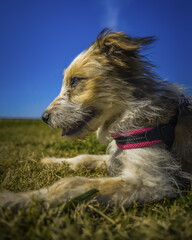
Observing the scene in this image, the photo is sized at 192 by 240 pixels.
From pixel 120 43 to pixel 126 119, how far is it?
114cm

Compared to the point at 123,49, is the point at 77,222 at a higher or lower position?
lower

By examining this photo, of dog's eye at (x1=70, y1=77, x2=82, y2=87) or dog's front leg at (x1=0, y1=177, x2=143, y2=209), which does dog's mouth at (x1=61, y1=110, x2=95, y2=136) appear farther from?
dog's front leg at (x1=0, y1=177, x2=143, y2=209)

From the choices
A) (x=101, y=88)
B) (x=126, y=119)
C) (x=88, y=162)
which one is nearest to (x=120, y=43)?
(x=101, y=88)

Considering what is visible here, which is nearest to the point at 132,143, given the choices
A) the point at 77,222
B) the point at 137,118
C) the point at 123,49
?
the point at 137,118

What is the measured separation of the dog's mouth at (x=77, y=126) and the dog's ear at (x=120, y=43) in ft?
3.32

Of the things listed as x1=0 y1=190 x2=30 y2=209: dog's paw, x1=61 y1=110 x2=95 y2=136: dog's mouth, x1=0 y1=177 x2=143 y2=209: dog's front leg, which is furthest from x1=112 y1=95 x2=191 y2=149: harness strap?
x1=0 y1=190 x2=30 y2=209: dog's paw

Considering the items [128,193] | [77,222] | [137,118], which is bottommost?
[128,193]

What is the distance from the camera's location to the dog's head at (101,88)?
8.71ft

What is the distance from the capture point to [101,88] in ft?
8.79

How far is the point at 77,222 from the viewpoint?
1.40 m

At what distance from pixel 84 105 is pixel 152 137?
3.56ft

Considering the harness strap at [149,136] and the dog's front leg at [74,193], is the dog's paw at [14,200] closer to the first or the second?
the dog's front leg at [74,193]

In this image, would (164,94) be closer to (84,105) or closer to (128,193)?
(84,105)

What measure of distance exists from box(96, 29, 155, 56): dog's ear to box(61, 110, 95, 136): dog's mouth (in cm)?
101
